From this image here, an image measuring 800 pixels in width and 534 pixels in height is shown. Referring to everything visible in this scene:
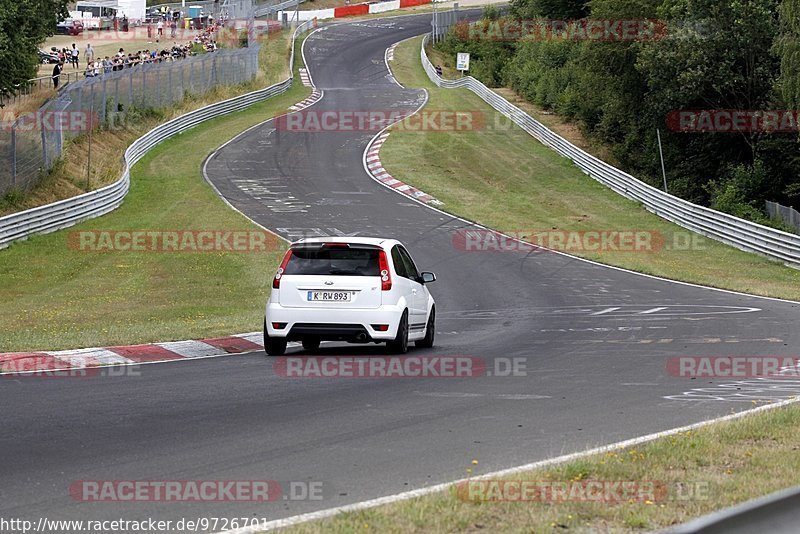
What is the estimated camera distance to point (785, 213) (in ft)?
121

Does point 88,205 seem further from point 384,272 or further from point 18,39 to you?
point 384,272

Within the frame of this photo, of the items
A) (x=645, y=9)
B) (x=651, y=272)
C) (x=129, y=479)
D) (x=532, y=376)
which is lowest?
(x=651, y=272)

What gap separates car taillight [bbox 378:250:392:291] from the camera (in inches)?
543

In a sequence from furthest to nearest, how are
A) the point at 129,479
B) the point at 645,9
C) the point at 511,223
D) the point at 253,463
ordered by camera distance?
the point at 645,9, the point at 511,223, the point at 253,463, the point at 129,479

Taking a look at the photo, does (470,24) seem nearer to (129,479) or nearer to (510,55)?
(510,55)

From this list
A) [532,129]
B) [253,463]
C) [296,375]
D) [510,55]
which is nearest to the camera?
[253,463]

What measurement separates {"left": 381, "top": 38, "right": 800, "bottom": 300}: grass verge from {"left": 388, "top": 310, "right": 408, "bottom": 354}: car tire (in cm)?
1350

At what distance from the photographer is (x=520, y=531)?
577cm

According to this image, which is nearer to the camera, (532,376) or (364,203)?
(532,376)

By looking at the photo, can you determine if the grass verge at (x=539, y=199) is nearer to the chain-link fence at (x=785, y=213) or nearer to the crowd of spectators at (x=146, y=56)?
the chain-link fence at (x=785, y=213)

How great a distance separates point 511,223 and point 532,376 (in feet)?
80.9

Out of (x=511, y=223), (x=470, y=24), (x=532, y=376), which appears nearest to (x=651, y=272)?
(x=511, y=223)
